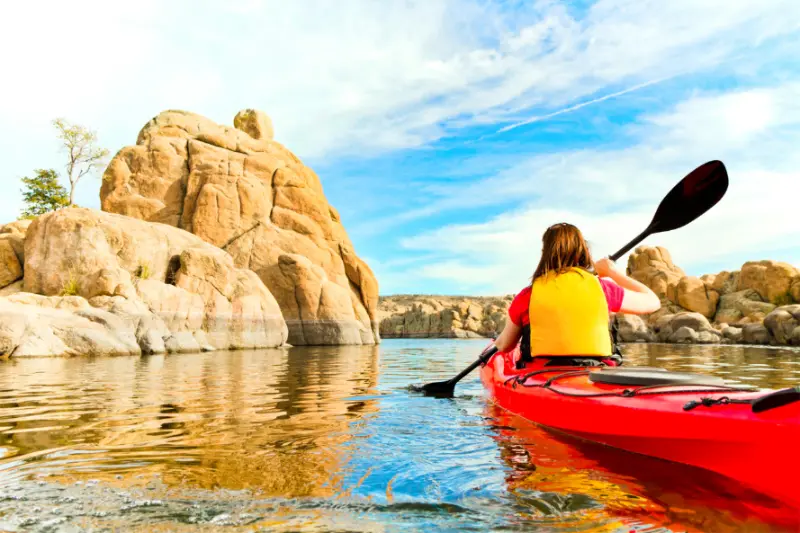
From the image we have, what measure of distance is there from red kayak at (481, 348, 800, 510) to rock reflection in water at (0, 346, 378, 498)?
1.62 m

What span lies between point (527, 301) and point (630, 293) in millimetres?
803

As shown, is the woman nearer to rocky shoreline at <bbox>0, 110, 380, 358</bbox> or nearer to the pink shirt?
the pink shirt

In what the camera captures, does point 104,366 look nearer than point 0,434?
No

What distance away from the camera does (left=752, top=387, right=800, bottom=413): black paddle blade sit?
8.10 feet

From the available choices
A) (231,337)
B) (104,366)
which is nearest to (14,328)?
(104,366)

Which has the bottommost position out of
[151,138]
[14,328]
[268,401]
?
[268,401]

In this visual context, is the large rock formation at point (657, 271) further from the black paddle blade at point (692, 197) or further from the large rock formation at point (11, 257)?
the black paddle blade at point (692, 197)

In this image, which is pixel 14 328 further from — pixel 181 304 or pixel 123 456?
pixel 123 456

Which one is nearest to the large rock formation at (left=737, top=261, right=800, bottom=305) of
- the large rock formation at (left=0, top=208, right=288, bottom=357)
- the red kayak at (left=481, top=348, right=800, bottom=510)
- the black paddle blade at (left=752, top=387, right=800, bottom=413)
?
the large rock formation at (left=0, top=208, right=288, bottom=357)

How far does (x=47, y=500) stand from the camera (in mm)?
2654

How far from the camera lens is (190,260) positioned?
20.9m

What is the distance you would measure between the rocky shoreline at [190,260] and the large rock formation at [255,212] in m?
0.07

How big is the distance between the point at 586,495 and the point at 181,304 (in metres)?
18.0

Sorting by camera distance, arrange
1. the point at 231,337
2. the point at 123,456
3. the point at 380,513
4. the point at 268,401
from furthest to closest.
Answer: the point at 231,337 < the point at 268,401 < the point at 123,456 < the point at 380,513
